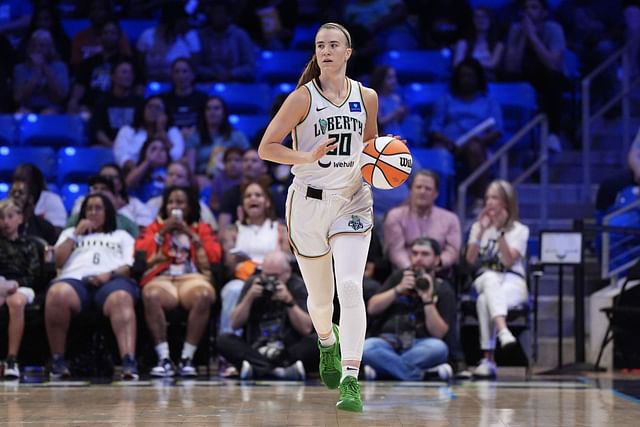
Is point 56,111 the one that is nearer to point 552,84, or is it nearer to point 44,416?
point 552,84

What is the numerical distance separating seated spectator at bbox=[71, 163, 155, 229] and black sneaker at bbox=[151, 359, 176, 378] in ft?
4.47

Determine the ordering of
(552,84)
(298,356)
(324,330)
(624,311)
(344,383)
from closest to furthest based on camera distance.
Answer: (344,383)
(324,330)
(298,356)
(624,311)
(552,84)

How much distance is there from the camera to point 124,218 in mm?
9086

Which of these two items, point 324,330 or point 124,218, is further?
point 124,218

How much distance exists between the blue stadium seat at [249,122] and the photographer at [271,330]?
2895 mm

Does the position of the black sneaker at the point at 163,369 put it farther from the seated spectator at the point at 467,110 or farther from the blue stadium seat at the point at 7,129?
the blue stadium seat at the point at 7,129

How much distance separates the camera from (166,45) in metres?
12.0

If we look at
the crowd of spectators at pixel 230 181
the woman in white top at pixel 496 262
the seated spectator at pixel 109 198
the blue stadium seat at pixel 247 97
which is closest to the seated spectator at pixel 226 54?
the crowd of spectators at pixel 230 181

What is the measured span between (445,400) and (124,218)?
135 inches

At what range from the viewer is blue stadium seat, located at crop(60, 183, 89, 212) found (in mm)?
10305

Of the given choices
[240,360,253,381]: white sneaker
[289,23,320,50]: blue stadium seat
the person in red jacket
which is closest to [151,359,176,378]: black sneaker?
the person in red jacket

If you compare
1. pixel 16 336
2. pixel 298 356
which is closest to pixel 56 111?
pixel 16 336

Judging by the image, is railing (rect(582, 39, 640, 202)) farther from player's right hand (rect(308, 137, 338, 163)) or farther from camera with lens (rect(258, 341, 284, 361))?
player's right hand (rect(308, 137, 338, 163))

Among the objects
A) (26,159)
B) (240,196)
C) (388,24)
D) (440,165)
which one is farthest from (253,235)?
(388,24)
